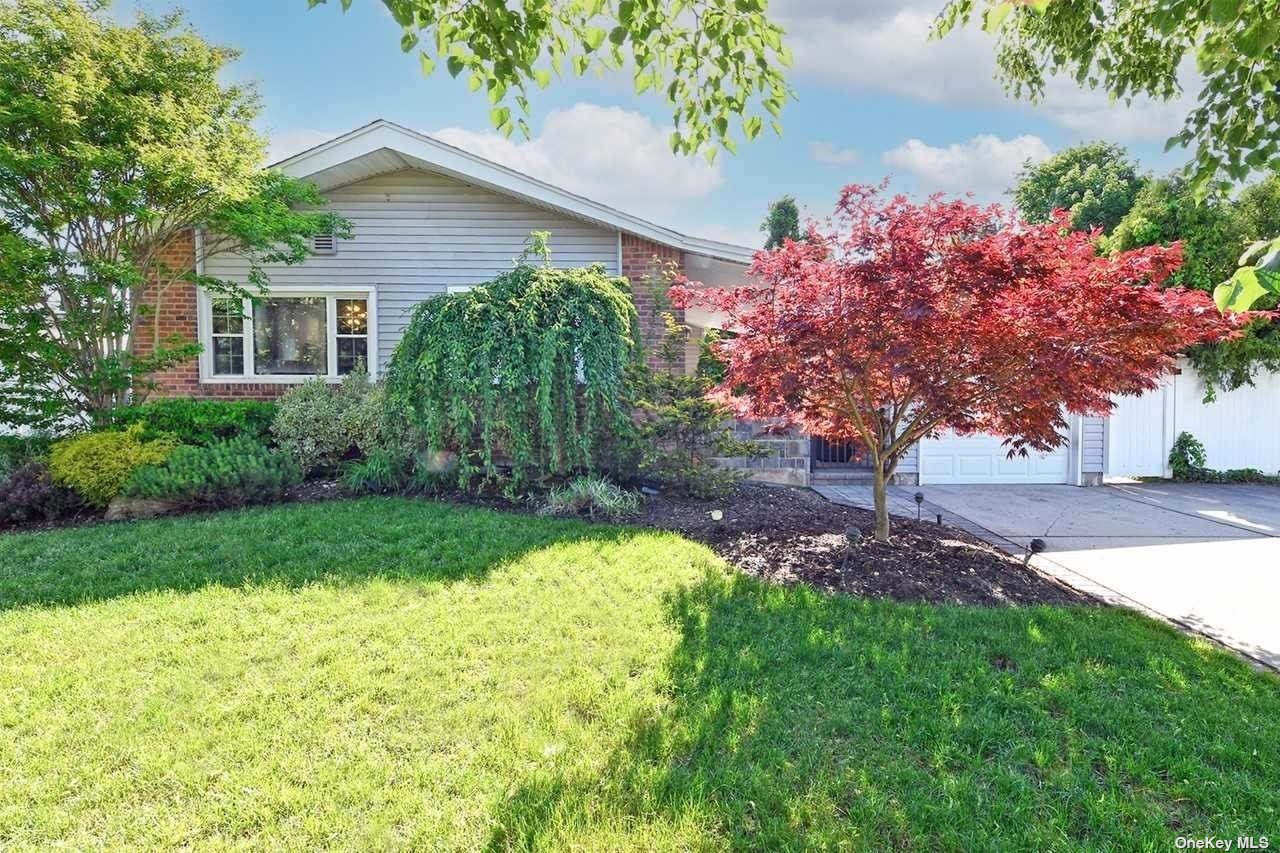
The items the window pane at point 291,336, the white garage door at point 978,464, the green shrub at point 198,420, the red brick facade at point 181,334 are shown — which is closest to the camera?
the green shrub at point 198,420

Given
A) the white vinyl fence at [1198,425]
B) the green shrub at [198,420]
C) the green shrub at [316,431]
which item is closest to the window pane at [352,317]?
the green shrub at [198,420]

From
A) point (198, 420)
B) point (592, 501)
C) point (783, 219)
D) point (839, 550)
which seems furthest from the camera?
point (783, 219)

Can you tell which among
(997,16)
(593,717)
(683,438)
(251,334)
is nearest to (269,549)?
(593,717)

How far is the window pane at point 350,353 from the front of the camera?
9.38m

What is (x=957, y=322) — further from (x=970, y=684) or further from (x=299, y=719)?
(x=299, y=719)

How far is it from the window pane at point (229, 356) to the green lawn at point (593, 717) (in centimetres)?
564

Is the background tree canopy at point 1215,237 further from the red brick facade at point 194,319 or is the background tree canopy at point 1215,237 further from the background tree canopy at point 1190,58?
the red brick facade at point 194,319

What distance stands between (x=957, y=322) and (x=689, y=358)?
6.55 m

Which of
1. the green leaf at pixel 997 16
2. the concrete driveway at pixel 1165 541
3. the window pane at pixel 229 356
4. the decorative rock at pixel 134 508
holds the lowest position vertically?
the concrete driveway at pixel 1165 541

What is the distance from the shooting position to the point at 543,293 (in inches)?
261

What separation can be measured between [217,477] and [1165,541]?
952cm

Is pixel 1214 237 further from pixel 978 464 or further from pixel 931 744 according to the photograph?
pixel 931 744

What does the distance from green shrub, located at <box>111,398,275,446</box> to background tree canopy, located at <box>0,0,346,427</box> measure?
0.59m

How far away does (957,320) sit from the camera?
13.5 feet
